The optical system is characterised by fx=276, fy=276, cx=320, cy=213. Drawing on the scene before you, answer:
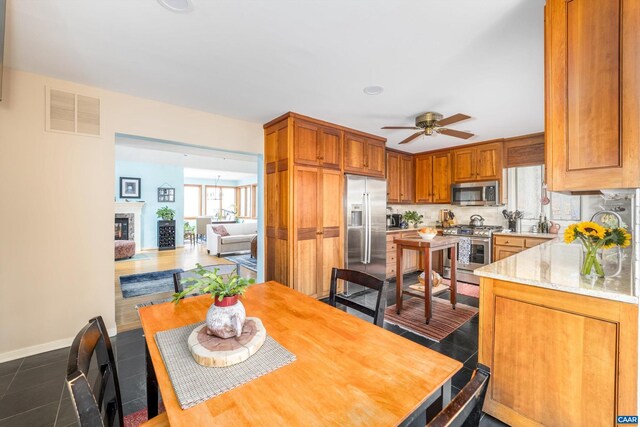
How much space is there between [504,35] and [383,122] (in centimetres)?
189

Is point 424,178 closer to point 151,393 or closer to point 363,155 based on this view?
point 363,155

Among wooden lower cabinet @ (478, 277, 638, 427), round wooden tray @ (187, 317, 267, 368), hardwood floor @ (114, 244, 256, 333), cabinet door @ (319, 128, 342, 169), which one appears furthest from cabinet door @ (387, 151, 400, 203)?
round wooden tray @ (187, 317, 267, 368)

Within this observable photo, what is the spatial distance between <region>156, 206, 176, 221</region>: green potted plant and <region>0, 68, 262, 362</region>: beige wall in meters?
5.92

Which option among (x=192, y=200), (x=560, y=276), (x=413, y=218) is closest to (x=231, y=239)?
(x=413, y=218)

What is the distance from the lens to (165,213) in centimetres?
822

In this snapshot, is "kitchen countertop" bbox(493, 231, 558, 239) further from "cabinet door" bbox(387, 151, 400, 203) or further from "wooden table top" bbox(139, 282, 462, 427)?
"wooden table top" bbox(139, 282, 462, 427)

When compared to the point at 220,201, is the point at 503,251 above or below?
below

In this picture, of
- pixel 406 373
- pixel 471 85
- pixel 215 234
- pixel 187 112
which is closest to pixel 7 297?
pixel 187 112

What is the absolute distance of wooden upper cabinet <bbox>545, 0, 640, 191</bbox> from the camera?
129 centimetres

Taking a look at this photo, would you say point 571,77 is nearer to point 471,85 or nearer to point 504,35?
point 504,35

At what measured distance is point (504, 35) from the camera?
6.26ft

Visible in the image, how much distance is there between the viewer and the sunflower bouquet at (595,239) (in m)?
1.50

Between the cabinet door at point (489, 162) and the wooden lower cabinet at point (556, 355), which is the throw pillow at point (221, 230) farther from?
the wooden lower cabinet at point (556, 355)

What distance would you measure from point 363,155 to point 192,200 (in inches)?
397
